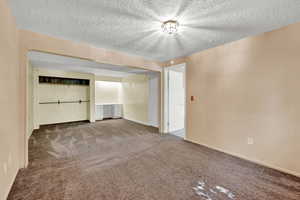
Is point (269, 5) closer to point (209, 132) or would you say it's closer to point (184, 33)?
point (184, 33)

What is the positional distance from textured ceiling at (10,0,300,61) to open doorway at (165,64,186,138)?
1744 mm

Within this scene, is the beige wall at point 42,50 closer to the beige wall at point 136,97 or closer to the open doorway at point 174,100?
the open doorway at point 174,100

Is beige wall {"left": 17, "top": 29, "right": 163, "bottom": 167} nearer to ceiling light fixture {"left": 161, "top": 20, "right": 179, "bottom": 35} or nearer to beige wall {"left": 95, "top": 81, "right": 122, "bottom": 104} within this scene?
ceiling light fixture {"left": 161, "top": 20, "right": 179, "bottom": 35}

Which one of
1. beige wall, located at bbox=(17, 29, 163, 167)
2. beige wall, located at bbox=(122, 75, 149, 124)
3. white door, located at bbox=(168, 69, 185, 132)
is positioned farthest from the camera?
beige wall, located at bbox=(122, 75, 149, 124)

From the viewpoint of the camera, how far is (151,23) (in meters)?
2.00

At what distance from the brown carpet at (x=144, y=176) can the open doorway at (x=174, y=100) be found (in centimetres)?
145

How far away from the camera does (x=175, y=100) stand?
4.61 meters

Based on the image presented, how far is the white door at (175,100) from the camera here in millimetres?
4418

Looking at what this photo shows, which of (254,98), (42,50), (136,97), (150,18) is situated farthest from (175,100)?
(42,50)

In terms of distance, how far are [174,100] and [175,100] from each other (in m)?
0.06

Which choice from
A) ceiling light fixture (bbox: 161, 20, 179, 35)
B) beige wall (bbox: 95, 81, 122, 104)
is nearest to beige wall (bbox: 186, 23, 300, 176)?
ceiling light fixture (bbox: 161, 20, 179, 35)

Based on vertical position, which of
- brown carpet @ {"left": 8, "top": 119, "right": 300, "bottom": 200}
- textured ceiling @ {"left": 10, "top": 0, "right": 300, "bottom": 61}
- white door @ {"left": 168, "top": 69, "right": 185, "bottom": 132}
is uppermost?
textured ceiling @ {"left": 10, "top": 0, "right": 300, "bottom": 61}

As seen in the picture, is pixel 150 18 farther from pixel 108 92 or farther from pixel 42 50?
pixel 108 92

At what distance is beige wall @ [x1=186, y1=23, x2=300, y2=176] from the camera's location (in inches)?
79.7
